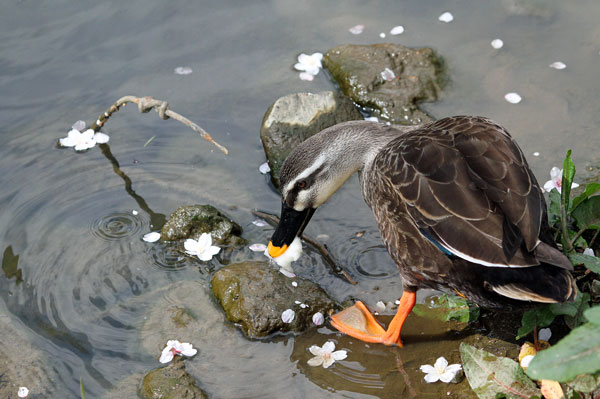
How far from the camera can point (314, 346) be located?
13.0ft

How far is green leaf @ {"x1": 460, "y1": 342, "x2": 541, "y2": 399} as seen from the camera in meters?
3.31

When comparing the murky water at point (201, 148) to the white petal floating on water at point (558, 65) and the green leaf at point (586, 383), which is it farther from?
the green leaf at point (586, 383)

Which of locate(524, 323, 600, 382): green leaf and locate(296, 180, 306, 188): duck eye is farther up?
locate(524, 323, 600, 382): green leaf

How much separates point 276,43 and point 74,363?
369 cm

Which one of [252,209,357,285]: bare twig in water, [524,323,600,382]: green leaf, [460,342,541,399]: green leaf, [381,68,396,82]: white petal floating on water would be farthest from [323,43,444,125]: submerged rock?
[524,323,600,382]: green leaf

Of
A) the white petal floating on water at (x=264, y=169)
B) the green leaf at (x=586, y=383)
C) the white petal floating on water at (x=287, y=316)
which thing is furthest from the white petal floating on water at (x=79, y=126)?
the green leaf at (x=586, y=383)

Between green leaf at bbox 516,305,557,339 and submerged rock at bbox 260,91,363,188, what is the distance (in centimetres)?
226

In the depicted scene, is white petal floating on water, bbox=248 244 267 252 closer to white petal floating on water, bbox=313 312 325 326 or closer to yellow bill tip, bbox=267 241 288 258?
yellow bill tip, bbox=267 241 288 258

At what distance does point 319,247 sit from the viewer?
4.68 metres

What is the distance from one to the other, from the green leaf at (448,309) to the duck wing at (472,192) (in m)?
0.70

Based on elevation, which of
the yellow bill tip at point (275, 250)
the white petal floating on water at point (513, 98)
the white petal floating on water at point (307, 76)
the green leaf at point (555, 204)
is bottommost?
the white petal floating on water at point (513, 98)

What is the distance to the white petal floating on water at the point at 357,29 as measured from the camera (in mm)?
6566

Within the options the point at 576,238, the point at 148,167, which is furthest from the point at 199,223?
the point at 576,238

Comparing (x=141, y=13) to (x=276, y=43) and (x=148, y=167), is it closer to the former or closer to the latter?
(x=276, y=43)
